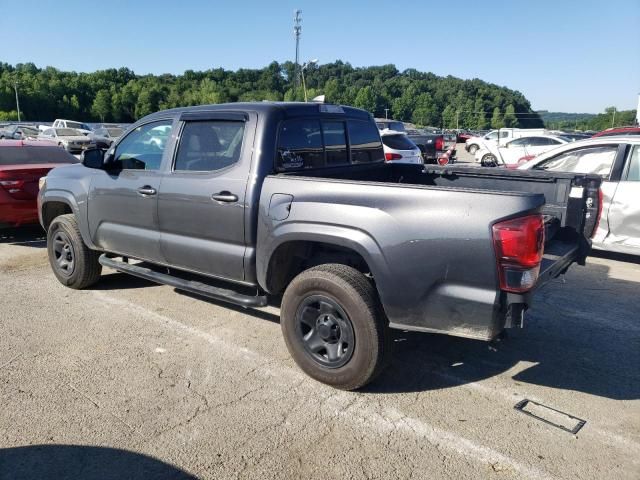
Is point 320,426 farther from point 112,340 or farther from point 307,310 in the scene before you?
point 112,340

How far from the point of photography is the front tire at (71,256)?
5.44 metres

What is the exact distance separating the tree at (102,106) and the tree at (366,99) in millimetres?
46887

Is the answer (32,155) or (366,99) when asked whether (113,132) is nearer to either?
(32,155)

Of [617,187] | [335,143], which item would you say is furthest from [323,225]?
[617,187]

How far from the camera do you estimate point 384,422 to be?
315 cm

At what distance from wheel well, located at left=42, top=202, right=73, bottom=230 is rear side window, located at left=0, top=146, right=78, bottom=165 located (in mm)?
2607

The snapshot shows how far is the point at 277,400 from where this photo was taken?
134 inches

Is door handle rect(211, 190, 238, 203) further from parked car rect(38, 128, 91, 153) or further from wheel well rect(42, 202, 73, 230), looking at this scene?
parked car rect(38, 128, 91, 153)

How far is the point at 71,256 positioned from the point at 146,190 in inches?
67.3

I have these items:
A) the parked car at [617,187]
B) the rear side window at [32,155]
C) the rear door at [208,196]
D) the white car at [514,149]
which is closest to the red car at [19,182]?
the rear side window at [32,155]

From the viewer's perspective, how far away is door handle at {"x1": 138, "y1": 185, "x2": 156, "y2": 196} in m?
4.49

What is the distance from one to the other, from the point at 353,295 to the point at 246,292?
5.11 feet

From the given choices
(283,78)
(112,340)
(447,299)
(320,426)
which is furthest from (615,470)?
(283,78)

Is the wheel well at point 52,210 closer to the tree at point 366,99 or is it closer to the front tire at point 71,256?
the front tire at point 71,256
